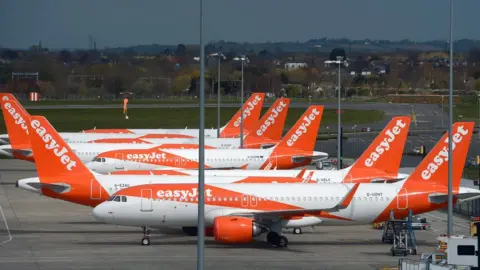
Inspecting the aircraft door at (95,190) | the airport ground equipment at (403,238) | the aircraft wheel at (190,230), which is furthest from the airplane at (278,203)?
the aircraft door at (95,190)

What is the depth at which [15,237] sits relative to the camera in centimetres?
5447

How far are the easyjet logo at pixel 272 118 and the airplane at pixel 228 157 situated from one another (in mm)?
15859

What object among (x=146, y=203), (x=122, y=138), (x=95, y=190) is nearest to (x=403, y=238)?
(x=146, y=203)

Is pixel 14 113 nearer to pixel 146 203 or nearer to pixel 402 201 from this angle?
pixel 146 203

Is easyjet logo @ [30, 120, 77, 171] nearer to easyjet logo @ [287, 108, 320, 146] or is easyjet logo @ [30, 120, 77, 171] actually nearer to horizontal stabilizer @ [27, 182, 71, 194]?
horizontal stabilizer @ [27, 182, 71, 194]

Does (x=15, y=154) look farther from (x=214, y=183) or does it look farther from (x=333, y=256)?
(x=333, y=256)

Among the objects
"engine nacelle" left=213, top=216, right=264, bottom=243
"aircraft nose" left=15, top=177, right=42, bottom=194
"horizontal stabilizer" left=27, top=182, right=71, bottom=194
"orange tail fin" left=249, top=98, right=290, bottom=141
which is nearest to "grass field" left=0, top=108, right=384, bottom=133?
→ "orange tail fin" left=249, top=98, right=290, bottom=141

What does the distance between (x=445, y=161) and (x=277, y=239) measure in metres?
9.62

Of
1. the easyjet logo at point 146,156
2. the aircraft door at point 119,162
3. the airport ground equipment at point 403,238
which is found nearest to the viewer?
the airport ground equipment at point 403,238

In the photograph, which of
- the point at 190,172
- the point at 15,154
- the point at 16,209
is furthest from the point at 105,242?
the point at 15,154

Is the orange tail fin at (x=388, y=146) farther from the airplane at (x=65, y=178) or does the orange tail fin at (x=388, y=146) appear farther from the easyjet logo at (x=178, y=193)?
the easyjet logo at (x=178, y=193)

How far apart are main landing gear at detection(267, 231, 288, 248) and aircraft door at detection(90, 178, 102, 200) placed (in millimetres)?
9451

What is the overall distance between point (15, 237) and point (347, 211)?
56.4 ft

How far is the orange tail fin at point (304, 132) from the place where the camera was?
78.5 metres
